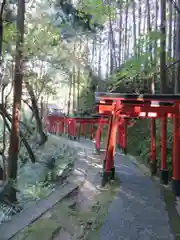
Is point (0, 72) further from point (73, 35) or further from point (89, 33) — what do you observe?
point (89, 33)

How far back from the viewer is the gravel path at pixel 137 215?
3656mm

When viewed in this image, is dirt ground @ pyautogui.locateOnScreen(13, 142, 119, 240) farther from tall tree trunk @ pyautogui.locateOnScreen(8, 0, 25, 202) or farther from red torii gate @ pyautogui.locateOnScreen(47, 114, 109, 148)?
red torii gate @ pyautogui.locateOnScreen(47, 114, 109, 148)

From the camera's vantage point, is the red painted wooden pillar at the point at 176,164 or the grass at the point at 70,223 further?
the red painted wooden pillar at the point at 176,164

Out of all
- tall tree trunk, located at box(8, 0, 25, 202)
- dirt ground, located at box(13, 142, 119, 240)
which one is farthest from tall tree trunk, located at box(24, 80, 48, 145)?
dirt ground, located at box(13, 142, 119, 240)

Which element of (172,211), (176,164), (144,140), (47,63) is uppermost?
(47,63)

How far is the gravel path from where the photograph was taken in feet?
12.0

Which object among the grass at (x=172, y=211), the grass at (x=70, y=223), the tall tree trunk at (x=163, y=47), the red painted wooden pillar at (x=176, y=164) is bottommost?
the grass at (x=172, y=211)

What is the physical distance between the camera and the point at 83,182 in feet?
21.0

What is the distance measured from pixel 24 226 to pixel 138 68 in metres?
6.25

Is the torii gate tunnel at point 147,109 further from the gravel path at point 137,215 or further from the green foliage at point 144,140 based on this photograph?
the green foliage at point 144,140

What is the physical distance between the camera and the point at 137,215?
4.38m

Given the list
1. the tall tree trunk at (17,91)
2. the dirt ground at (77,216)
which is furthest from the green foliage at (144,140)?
the tall tree trunk at (17,91)

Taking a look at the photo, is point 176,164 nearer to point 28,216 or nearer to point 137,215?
point 137,215

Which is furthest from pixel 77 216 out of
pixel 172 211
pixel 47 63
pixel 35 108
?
pixel 35 108
